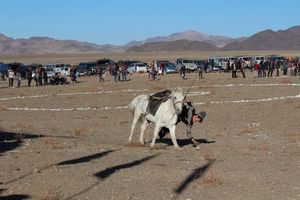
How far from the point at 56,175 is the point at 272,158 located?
16.8ft

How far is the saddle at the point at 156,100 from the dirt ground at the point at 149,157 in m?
0.97

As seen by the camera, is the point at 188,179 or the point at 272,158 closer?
the point at 188,179

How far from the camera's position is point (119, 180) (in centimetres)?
1198

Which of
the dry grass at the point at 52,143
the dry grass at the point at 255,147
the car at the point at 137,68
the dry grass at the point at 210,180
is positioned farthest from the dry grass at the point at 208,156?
the car at the point at 137,68

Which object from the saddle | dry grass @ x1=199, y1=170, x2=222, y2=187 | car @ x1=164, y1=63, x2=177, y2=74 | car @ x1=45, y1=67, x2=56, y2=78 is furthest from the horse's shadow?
car @ x1=164, y1=63, x2=177, y2=74

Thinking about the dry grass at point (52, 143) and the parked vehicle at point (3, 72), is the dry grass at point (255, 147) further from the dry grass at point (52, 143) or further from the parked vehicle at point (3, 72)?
the parked vehicle at point (3, 72)

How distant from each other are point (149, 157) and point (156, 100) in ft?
7.08

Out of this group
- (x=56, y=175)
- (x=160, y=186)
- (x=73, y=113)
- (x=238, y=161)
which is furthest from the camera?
(x=73, y=113)

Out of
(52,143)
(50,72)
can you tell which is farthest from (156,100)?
(50,72)

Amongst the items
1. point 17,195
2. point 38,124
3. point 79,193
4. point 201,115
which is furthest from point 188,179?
point 38,124

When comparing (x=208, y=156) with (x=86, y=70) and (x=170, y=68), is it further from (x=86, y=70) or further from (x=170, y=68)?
(x=86, y=70)

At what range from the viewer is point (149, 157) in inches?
598

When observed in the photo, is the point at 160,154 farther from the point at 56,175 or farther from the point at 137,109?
the point at 56,175

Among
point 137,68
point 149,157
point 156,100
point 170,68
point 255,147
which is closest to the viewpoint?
point 149,157
